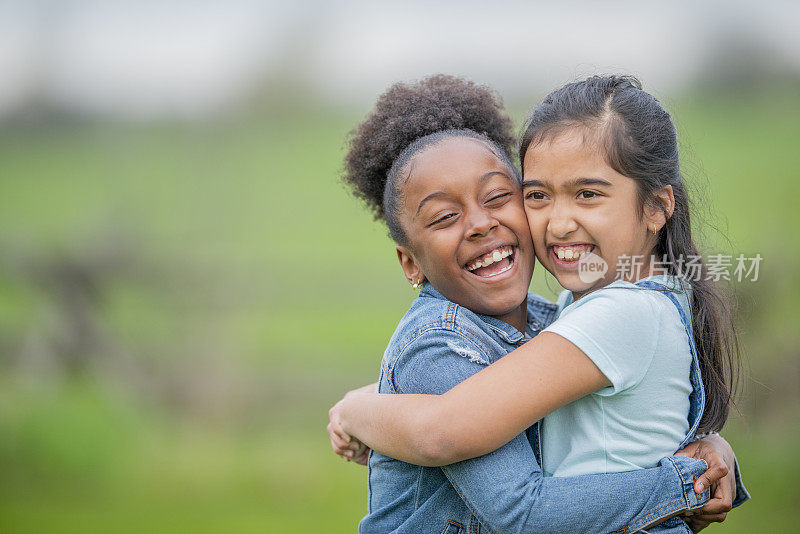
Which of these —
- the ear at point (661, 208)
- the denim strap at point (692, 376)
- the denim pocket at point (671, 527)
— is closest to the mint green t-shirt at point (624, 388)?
the denim strap at point (692, 376)

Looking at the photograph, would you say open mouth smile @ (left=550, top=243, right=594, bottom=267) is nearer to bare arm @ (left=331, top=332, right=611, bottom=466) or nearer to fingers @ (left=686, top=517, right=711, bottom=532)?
bare arm @ (left=331, top=332, right=611, bottom=466)

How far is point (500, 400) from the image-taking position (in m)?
1.64

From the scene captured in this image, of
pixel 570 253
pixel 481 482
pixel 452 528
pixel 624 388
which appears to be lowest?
pixel 452 528

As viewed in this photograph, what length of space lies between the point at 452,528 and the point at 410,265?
0.72 meters

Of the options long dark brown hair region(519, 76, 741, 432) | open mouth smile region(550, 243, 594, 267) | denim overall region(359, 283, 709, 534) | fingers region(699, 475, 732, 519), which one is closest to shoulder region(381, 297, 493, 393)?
denim overall region(359, 283, 709, 534)

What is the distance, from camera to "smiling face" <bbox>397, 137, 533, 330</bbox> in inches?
79.0

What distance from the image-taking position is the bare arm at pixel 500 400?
1.64 meters

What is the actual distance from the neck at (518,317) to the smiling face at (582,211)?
196 mm

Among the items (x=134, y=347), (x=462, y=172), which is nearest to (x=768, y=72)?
(x=462, y=172)

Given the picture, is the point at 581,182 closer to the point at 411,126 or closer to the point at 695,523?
the point at 411,126

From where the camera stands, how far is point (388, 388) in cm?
195

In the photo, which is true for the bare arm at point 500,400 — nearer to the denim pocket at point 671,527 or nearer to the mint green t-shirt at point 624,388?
the mint green t-shirt at point 624,388

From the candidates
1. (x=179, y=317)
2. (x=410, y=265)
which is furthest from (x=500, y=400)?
(x=179, y=317)

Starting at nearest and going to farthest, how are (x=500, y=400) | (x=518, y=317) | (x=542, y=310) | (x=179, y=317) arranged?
(x=500, y=400), (x=518, y=317), (x=542, y=310), (x=179, y=317)
